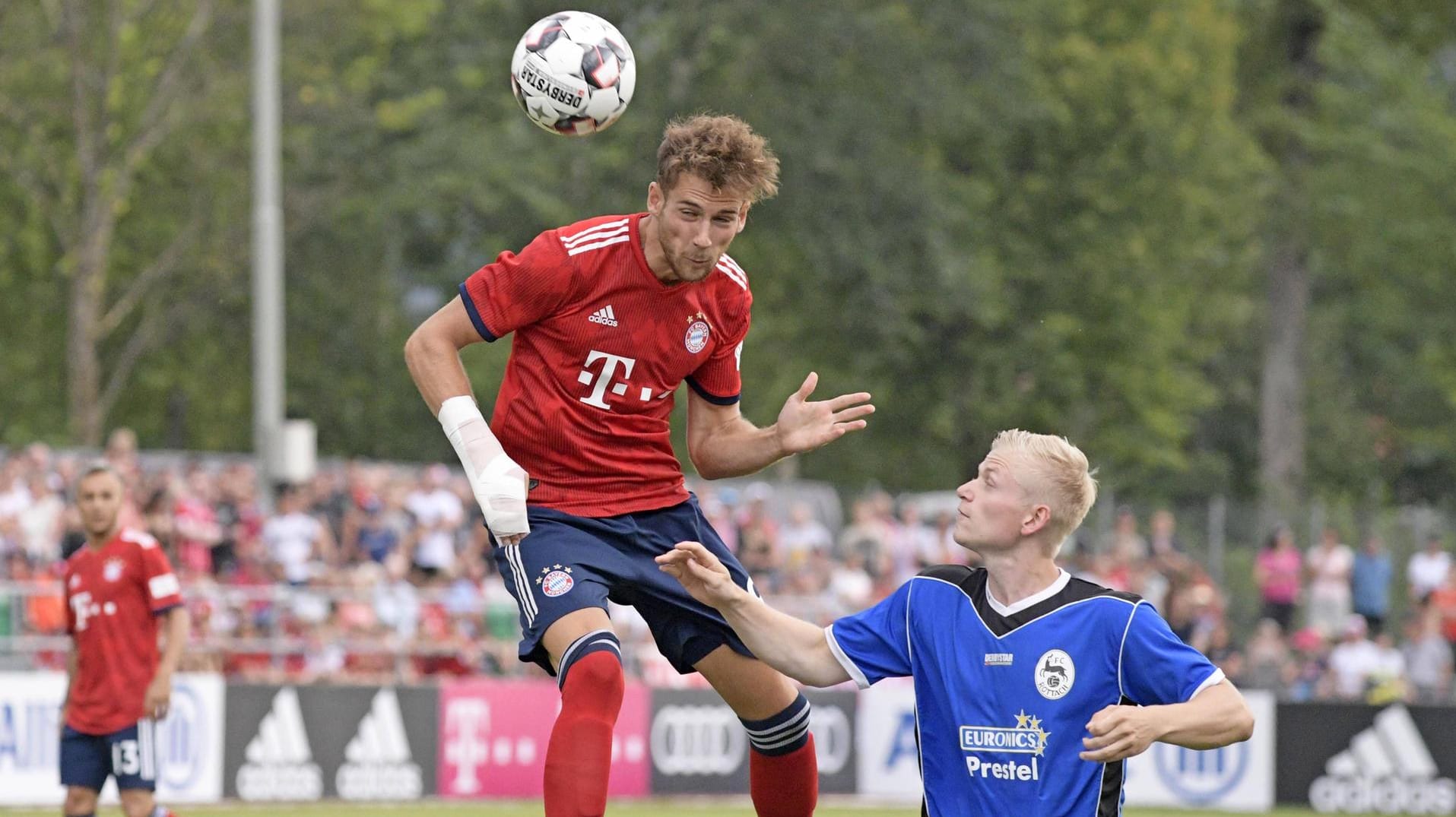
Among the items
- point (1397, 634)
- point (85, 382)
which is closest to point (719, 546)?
point (1397, 634)

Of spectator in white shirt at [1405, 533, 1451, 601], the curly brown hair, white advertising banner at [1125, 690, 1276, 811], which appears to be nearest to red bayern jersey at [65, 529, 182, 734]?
the curly brown hair

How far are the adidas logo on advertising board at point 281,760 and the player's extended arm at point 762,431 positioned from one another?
8663mm

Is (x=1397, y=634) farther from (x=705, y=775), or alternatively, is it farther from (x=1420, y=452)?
(x=1420, y=452)

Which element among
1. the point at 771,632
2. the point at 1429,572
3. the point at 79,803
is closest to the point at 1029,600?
the point at 771,632

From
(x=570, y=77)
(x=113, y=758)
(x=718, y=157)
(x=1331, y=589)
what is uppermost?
(x=570, y=77)

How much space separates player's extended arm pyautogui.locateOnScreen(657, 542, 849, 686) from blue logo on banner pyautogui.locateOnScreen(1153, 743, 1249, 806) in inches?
463

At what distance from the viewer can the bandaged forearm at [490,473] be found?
6.65m

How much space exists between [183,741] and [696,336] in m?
9.26

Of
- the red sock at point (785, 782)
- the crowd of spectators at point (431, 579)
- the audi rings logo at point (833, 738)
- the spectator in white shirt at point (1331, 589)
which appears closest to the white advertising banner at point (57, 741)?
the crowd of spectators at point (431, 579)

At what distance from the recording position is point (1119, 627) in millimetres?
5613

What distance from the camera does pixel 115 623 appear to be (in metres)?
10.5

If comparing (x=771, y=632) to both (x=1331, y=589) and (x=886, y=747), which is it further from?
(x=1331, y=589)

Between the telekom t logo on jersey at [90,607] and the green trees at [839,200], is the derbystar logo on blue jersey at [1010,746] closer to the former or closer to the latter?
the telekom t logo on jersey at [90,607]

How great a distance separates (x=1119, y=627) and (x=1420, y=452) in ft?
146
